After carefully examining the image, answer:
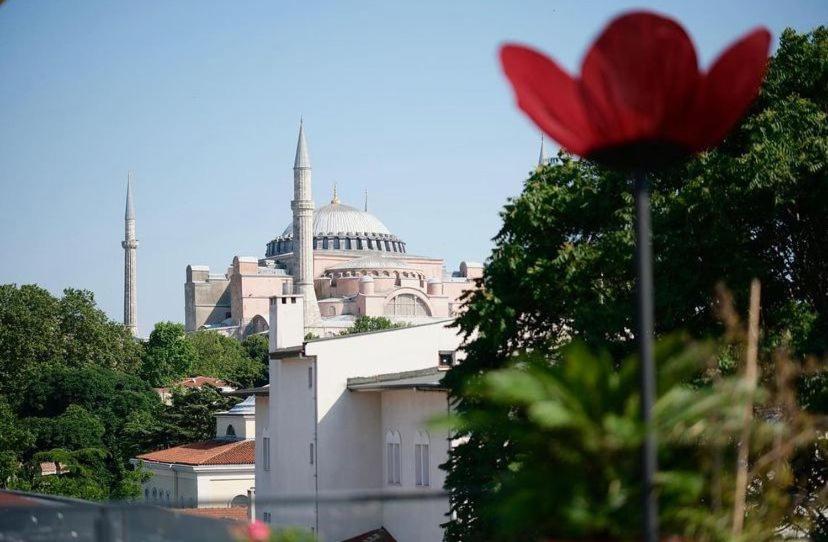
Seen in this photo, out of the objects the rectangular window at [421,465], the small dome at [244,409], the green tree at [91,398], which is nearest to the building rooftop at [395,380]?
the rectangular window at [421,465]

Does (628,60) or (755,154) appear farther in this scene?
(755,154)

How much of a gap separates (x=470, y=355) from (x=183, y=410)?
33.0 meters

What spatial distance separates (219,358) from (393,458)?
6123 centimetres

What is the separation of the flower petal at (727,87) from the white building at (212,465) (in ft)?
111

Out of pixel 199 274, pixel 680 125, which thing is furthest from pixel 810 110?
pixel 199 274

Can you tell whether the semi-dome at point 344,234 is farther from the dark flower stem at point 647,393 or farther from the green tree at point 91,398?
the dark flower stem at point 647,393

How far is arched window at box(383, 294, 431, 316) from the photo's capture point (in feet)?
380

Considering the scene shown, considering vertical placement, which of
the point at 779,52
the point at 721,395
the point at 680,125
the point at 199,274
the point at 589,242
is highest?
the point at 199,274

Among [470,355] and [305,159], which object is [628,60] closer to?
[470,355]

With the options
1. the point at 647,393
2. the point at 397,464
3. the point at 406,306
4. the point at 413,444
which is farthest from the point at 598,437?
the point at 406,306

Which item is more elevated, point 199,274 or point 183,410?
point 199,274

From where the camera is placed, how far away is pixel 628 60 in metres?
3.85

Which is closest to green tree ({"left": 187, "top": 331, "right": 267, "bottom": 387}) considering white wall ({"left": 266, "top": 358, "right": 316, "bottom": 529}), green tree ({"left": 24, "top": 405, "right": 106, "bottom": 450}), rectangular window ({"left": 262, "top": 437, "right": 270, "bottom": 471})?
green tree ({"left": 24, "top": 405, "right": 106, "bottom": 450})

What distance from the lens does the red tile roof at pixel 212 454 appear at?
1555 inches
